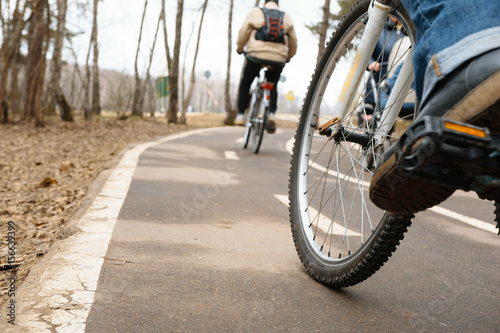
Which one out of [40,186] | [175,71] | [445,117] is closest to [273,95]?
[40,186]

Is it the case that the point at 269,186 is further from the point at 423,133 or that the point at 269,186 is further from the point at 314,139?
the point at 423,133

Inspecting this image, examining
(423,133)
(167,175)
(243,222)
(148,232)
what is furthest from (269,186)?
(423,133)

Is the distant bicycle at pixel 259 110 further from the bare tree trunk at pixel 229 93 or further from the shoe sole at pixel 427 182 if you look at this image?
the bare tree trunk at pixel 229 93

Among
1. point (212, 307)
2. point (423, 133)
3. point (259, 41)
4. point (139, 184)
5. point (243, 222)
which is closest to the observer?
point (423, 133)

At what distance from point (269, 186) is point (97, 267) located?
3163mm

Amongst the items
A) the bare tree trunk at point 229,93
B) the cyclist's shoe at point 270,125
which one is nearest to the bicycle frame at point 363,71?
the cyclist's shoe at point 270,125

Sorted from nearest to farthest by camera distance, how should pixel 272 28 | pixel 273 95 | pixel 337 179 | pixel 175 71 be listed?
pixel 337 179 < pixel 272 28 < pixel 273 95 < pixel 175 71

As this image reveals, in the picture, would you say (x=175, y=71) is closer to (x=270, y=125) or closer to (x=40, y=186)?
(x=270, y=125)

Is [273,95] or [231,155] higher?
[273,95]

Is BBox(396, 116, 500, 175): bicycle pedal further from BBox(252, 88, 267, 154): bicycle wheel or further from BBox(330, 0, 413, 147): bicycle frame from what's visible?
BBox(252, 88, 267, 154): bicycle wheel

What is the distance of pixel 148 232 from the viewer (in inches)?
121

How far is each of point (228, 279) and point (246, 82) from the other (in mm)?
6354

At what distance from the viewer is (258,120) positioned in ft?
27.7

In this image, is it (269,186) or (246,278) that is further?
(269,186)
